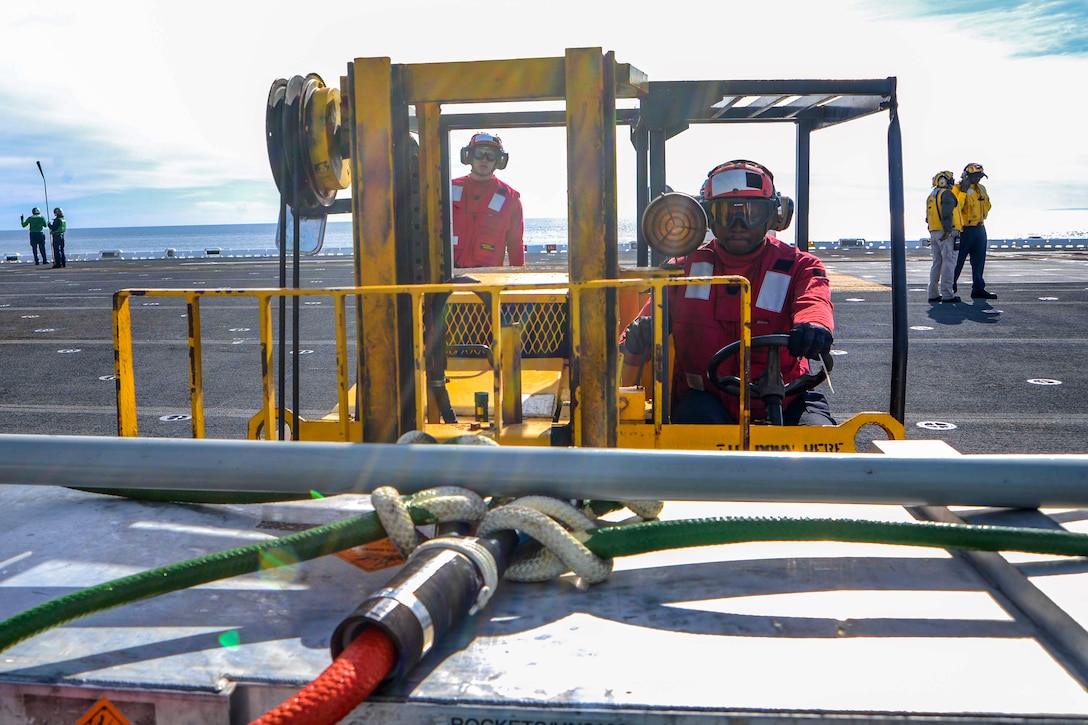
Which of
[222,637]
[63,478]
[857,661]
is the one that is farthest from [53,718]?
[857,661]

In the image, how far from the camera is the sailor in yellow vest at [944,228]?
16469mm

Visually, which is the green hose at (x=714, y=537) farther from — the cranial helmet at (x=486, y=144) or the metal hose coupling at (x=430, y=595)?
the cranial helmet at (x=486, y=144)

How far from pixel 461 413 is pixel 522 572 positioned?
105 inches

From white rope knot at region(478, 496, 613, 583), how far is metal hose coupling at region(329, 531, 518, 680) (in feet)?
0.14

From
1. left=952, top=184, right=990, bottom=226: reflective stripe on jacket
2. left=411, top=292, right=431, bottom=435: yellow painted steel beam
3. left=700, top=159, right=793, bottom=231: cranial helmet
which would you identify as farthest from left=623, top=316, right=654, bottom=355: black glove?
left=952, top=184, right=990, bottom=226: reflective stripe on jacket

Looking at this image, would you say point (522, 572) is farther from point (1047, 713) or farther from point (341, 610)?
point (1047, 713)

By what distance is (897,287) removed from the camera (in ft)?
15.9

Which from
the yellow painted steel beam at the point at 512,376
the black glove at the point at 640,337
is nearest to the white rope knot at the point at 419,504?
the yellow painted steel beam at the point at 512,376

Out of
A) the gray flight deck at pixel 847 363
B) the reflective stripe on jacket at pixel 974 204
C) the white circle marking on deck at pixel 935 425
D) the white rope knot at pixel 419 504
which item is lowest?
the white circle marking on deck at pixel 935 425

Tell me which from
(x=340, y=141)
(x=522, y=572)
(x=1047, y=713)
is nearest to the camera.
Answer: (x=1047, y=713)

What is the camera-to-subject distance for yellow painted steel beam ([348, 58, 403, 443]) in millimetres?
4234

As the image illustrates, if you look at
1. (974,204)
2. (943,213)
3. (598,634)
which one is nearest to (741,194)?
(598,634)

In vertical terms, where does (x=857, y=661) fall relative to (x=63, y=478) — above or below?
below

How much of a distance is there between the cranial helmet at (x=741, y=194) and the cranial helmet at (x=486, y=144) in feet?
9.45
